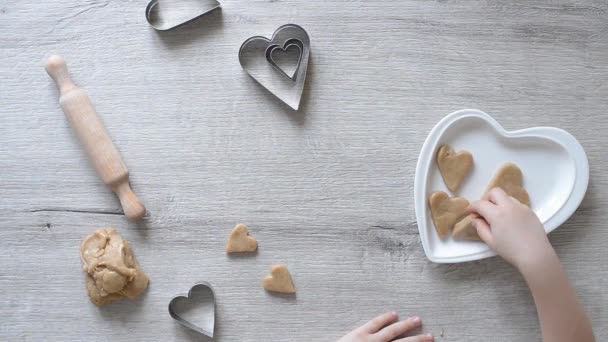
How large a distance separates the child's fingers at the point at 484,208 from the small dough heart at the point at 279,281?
300mm

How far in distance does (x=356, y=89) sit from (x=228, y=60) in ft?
0.68

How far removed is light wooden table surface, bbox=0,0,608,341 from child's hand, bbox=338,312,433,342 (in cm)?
2

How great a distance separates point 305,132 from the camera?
3.40ft

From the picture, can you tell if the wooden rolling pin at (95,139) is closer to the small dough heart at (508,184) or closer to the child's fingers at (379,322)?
the child's fingers at (379,322)

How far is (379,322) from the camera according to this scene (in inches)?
39.8

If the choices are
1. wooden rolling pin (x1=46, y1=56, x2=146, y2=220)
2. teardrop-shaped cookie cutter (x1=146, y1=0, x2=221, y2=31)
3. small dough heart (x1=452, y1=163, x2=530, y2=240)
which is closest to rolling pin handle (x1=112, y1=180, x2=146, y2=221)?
wooden rolling pin (x1=46, y1=56, x2=146, y2=220)

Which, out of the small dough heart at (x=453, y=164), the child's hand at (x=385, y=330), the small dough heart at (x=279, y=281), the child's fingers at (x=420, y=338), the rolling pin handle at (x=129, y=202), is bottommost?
the child's fingers at (x=420, y=338)

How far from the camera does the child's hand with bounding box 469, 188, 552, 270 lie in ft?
3.17

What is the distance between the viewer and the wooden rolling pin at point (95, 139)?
1.00 meters

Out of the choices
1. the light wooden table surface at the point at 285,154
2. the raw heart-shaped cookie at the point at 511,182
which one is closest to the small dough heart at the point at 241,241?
the light wooden table surface at the point at 285,154

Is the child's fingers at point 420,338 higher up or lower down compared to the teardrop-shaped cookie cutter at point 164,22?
lower down

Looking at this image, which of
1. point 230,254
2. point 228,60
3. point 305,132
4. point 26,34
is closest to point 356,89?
point 305,132

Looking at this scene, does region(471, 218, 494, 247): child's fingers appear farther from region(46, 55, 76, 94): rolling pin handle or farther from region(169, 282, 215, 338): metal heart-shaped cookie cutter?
region(46, 55, 76, 94): rolling pin handle

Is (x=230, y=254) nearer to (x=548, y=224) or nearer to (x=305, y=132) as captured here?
(x=305, y=132)
